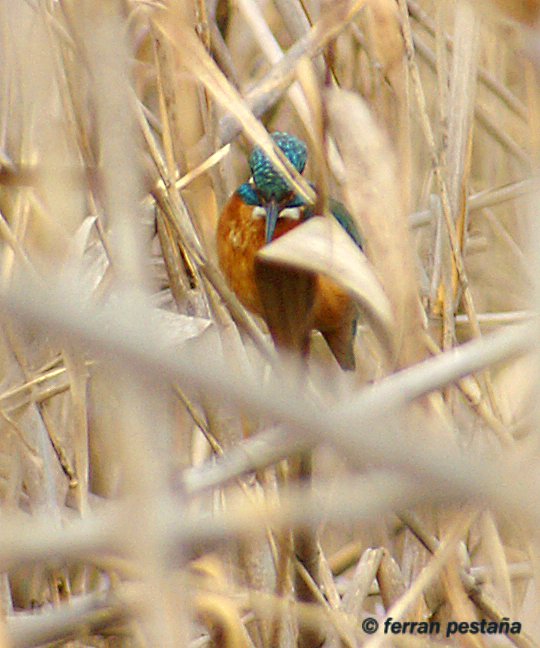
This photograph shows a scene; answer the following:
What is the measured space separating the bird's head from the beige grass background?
0.60 ft

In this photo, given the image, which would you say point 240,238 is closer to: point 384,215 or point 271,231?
point 271,231

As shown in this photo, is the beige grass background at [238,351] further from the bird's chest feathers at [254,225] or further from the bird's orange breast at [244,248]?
the bird's chest feathers at [254,225]

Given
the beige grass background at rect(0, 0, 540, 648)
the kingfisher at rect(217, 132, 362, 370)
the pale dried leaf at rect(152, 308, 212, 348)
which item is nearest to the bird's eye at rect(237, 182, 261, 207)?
the kingfisher at rect(217, 132, 362, 370)

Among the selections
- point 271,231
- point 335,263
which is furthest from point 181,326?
point 271,231

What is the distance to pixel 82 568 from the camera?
3.88 ft

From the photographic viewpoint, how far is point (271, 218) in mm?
1597

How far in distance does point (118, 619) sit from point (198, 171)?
428 mm

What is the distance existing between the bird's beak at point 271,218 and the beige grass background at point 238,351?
215 millimetres

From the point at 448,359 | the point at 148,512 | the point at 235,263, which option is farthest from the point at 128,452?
the point at 235,263

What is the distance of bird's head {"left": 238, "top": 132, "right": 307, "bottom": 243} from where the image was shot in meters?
1.55

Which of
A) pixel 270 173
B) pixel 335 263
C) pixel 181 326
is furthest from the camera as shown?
pixel 270 173

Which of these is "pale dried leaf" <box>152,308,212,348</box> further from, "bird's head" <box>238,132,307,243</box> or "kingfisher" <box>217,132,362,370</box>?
"bird's head" <box>238,132,307,243</box>

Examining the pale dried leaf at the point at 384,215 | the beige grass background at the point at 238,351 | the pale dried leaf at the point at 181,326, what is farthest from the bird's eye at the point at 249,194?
the pale dried leaf at the point at 384,215

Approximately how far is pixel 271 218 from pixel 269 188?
0.05 m
